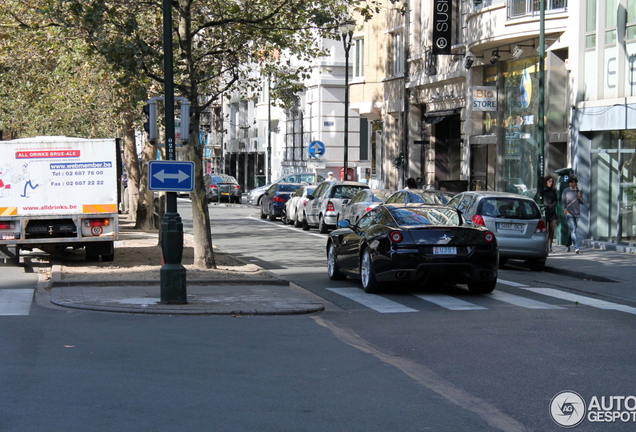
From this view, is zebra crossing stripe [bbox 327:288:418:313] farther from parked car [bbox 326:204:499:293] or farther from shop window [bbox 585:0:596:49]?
shop window [bbox 585:0:596:49]

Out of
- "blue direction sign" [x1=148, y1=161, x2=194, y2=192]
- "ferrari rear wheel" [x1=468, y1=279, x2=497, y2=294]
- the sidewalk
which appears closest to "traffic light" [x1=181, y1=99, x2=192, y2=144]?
"blue direction sign" [x1=148, y1=161, x2=194, y2=192]

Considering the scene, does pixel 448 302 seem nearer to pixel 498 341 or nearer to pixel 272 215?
pixel 498 341

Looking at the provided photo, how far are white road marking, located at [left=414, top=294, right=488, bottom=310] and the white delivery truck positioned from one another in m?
7.19

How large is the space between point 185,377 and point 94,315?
13.6ft

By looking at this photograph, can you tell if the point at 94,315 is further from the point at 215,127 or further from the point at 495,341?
the point at 215,127

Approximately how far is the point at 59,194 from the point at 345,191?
1235cm

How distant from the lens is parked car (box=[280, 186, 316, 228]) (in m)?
31.8

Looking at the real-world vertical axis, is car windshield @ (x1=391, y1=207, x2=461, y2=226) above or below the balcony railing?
below

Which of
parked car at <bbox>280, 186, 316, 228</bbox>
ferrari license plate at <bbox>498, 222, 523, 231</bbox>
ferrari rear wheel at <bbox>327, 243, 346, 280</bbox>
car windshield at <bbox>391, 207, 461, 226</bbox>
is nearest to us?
car windshield at <bbox>391, 207, 461, 226</bbox>

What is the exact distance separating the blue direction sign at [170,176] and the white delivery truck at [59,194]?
603 cm

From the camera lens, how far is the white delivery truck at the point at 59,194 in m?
18.0

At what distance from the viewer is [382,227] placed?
A: 14547 mm

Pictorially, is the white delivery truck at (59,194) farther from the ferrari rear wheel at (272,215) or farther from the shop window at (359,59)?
the shop window at (359,59)

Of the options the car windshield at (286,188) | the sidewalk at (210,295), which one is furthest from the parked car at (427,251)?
the car windshield at (286,188)
